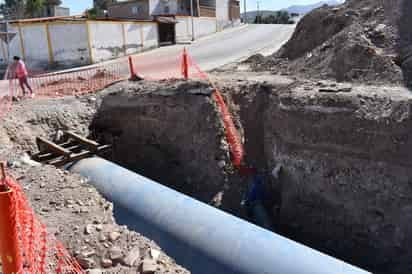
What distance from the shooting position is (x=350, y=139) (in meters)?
6.68

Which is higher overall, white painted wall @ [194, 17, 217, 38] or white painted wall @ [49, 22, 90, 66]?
white painted wall @ [194, 17, 217, 38]

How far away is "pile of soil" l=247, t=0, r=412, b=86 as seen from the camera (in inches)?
317

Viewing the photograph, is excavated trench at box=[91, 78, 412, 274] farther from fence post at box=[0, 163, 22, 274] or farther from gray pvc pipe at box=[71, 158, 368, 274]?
fence post at box=[0, 163, 22, 274]

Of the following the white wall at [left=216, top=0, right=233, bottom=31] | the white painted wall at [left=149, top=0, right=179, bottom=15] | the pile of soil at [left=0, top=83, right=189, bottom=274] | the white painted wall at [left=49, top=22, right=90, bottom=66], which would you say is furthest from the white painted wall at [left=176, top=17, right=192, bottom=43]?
the pile of soil at [left=0, top=83, right=189, bottom=274]

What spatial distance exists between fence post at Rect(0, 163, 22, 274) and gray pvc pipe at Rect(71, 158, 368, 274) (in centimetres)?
212

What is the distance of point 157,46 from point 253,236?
2788cm

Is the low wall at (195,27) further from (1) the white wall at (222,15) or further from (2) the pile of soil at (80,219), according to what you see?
(2) the pile of soil at (80,219)

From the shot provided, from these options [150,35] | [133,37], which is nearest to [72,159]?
[133,37]

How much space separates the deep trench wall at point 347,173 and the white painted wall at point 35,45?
18413 mm

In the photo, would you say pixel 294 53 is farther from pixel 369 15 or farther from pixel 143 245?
pixel 143 245

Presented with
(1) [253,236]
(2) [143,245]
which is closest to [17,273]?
(2) [143,245]

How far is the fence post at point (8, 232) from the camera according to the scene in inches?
93.9

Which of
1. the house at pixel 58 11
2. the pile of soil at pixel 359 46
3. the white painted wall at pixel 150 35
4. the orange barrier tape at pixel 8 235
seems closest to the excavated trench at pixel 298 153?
the pile of soil at pixel 359 46

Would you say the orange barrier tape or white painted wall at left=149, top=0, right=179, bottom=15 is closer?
the orange barrier tape
